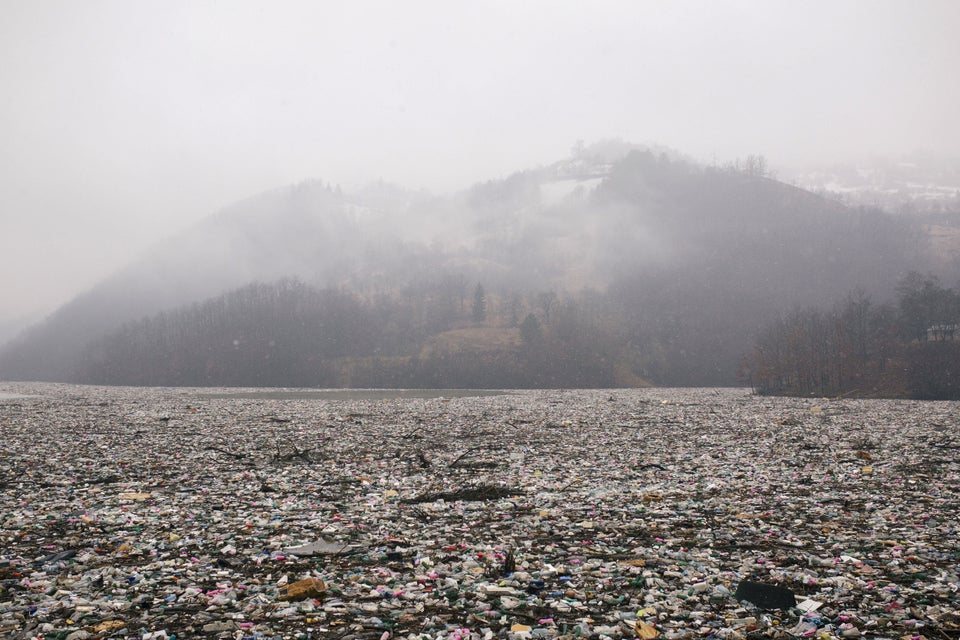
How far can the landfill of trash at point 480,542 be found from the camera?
7.02m

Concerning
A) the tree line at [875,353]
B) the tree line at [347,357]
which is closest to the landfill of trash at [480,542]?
the tree line at [875,353]

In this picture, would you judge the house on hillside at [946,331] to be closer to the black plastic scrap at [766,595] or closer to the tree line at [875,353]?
the tree line at [875,353]

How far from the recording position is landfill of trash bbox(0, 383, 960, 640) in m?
7.02

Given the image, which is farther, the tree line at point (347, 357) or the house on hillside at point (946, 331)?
the tree line at point (347, 357)

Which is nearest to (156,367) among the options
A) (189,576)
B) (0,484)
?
(0,484)

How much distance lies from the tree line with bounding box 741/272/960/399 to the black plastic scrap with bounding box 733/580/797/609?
288ft

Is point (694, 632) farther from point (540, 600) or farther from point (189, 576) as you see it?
point (189, 576)

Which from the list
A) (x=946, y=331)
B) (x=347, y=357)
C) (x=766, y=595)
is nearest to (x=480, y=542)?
(x=766, y=595)

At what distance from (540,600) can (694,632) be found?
2.10 metres

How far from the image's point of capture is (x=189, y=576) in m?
8.58

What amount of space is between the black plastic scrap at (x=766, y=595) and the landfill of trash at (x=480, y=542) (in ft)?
0.09

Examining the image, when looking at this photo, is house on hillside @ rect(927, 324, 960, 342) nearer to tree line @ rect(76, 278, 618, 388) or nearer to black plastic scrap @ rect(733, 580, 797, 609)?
tree line @ rect(76, 278, 618, 388)

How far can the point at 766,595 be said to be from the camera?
753cm

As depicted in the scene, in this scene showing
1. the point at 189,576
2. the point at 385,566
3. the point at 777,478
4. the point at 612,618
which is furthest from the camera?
the point at 777,478
